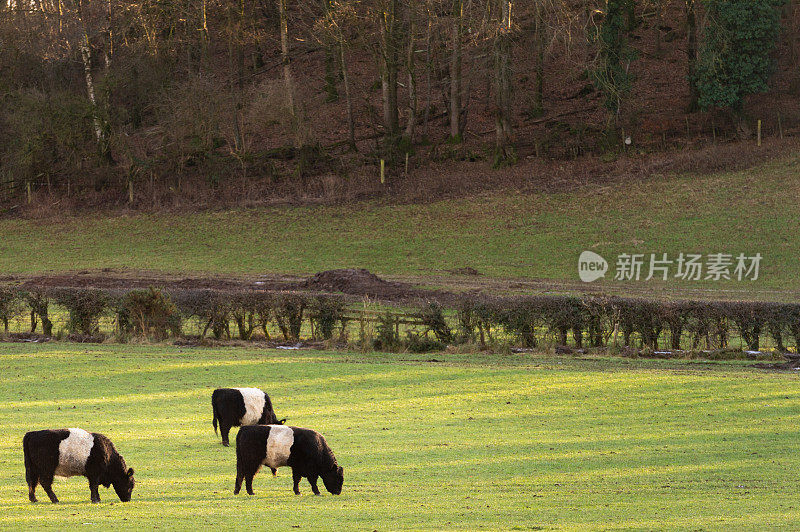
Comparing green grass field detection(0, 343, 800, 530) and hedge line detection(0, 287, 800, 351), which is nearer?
green grass field detection(0, 343, 800, 530)

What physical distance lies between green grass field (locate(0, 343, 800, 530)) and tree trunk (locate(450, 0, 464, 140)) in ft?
115

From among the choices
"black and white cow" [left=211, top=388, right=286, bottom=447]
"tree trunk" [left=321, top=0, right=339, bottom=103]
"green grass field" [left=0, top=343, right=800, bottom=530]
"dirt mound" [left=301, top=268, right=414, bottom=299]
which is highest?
"tree trunk" [left=321, top=0, right=339, bottom=103]

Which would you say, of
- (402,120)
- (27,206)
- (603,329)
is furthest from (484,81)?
(603,329)

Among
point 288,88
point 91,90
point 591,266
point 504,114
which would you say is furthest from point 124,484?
point 91,90

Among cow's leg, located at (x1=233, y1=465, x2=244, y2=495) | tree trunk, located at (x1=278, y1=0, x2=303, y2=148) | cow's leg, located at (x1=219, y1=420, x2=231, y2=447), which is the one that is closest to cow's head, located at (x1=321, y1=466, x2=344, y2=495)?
cow's leg, located at (x1=233, y1=465, x2=244, y2=495)

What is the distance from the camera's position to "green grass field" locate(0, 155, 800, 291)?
144 feet

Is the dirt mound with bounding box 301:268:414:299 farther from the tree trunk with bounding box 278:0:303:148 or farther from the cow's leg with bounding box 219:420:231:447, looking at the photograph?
the tree trunk with bounding box 278:0:303:148

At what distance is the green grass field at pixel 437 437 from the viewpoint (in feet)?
31.5

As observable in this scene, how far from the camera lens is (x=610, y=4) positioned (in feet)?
184

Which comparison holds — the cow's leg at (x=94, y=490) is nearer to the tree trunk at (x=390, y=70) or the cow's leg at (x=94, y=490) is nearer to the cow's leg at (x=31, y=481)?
the cow's leg at (x=31, y=481)

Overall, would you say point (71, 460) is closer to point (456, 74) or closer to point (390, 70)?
point (456, 74)

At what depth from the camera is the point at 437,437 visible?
47.6 feet

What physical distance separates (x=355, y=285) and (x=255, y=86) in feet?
113

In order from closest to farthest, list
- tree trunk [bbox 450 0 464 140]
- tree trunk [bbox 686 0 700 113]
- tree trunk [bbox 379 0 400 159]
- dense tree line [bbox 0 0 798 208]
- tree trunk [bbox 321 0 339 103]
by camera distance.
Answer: tree trunk [bbox 450 0 464 140]
dense tree line [bbox 0 0 798 208]
tree trunk [bbox 686 0 700 113]
tree trunk [bbox 379 0 400 159]
tree trunk [bbox 321 0 339 103]
